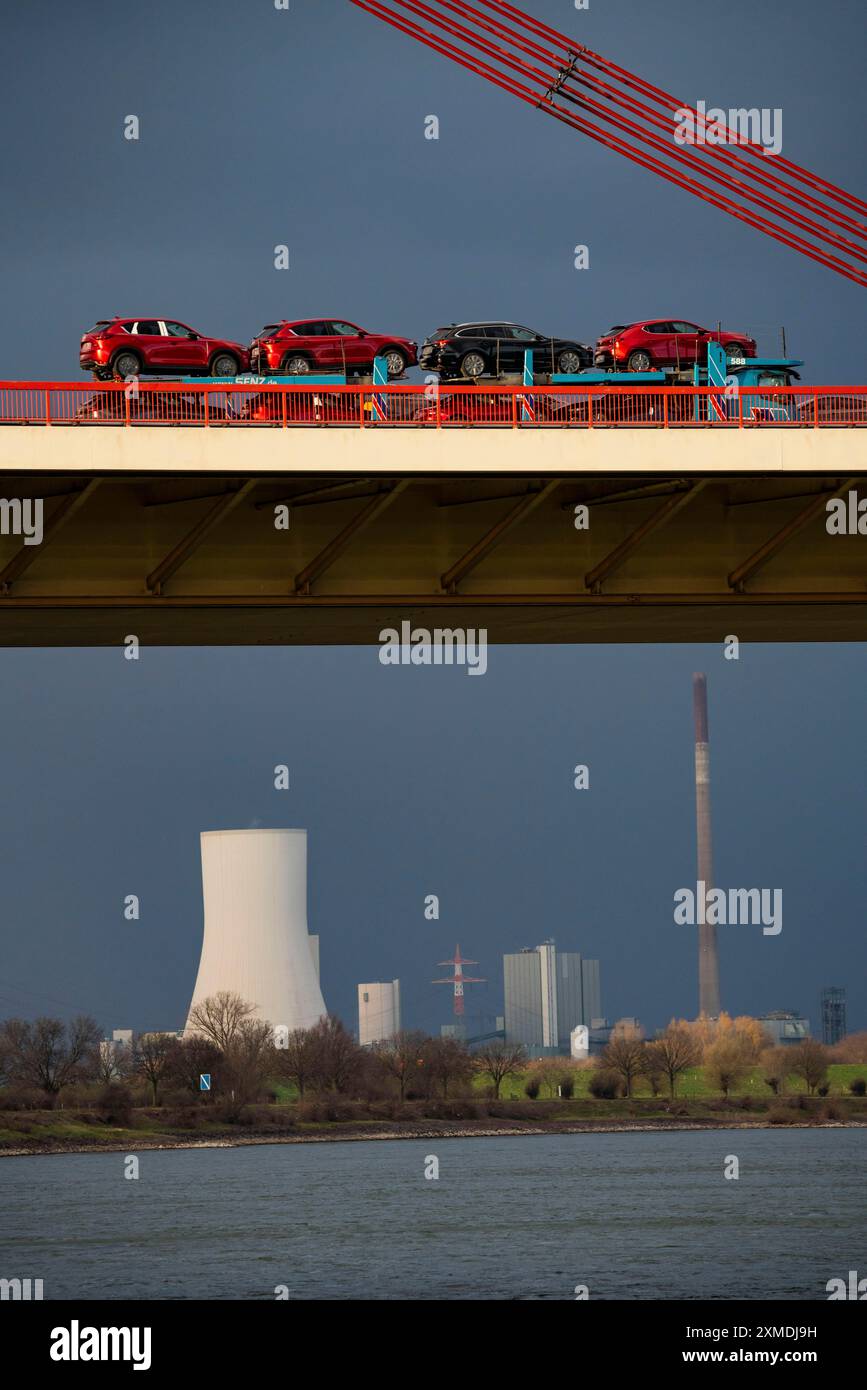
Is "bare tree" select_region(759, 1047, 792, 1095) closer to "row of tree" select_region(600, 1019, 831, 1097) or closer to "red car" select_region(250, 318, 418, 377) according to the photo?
"row of tree" select_region(600, 1019, 831, 1097)

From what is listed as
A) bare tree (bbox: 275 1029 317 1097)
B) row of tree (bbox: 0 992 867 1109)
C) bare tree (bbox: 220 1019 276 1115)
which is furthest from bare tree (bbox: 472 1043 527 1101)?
bare tree (bbox: 220 1019 276 1115)

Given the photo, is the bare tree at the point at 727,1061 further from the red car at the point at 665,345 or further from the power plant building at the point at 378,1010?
the red car at the point at 665,345

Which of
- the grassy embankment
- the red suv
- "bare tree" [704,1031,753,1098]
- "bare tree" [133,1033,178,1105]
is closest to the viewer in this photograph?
the red suv

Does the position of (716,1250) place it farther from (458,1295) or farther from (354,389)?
(354,389)

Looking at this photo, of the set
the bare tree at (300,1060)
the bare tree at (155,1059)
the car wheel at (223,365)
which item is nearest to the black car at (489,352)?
the car wheel at (223,365)

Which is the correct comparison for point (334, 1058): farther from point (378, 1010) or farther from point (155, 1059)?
point (378, 1010)

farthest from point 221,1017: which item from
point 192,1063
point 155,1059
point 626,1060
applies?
point 626,1060

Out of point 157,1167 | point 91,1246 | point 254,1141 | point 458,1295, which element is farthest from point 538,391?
point 254,1141
